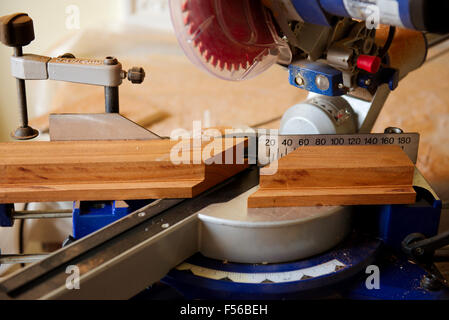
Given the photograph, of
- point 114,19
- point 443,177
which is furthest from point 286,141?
point 114,19

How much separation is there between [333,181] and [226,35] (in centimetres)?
30

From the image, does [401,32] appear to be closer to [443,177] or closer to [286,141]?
[286,141]

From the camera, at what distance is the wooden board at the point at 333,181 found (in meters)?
0.94

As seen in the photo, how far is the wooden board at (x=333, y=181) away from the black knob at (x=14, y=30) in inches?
17.9

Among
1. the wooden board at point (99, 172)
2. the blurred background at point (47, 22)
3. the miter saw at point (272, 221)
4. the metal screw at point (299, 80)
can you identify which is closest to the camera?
the miter saw at point (272, 221)

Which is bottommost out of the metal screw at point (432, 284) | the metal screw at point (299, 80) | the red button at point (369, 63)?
the metal screw at point (432, 284)

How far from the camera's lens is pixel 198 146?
39.3 inches

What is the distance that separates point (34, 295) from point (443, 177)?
3.95 ft

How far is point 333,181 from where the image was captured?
958 millimetres

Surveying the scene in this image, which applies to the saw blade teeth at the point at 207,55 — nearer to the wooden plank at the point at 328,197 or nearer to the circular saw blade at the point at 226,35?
the circular saw blade at the point at 226,35

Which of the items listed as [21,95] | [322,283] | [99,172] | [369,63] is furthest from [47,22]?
[322,283]

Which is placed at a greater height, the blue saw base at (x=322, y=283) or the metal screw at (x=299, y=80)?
the metal screw at (x=299, y=80)

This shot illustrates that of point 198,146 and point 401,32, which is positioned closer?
point 198,146

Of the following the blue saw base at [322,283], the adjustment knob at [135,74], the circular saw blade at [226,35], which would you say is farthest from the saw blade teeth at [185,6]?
the blue saw base at [322,283]
